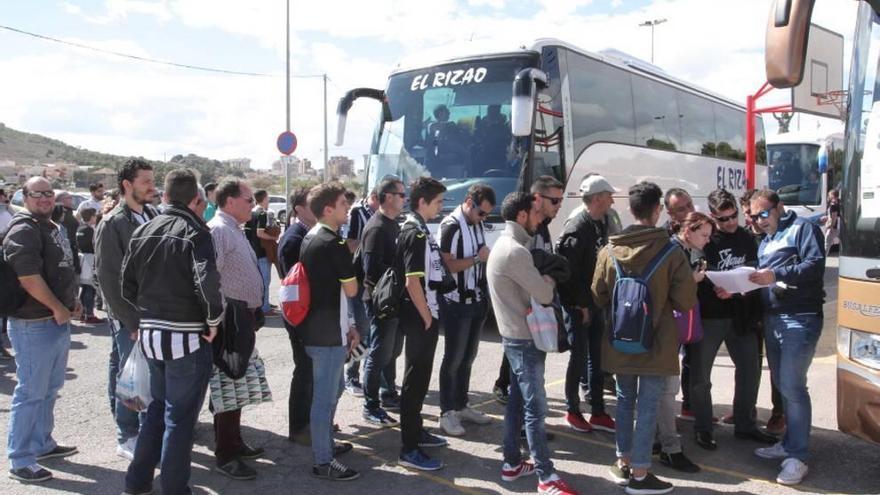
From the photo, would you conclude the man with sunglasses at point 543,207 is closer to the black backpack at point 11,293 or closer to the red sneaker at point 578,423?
the red sneaker at point 578,423

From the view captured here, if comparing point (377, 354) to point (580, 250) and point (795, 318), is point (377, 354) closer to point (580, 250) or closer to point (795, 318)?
point (580, 250)

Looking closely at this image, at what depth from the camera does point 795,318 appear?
180 inches

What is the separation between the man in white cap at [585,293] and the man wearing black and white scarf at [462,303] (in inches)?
25.9

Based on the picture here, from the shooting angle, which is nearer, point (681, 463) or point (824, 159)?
point (681, 463)

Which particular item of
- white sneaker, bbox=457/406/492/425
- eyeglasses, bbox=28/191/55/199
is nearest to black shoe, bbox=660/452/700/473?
white sneaker, bbox=457/406/492/425

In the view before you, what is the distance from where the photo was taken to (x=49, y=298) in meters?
4.47

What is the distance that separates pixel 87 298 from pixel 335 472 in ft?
22.8

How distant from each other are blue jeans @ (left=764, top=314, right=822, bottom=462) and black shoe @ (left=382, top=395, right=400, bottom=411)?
3.05m

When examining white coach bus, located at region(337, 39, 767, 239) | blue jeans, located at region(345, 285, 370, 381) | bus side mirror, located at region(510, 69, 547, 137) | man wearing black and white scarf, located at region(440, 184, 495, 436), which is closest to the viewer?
man wearing black and white scarf, located at region(440, 184, 495, 436)

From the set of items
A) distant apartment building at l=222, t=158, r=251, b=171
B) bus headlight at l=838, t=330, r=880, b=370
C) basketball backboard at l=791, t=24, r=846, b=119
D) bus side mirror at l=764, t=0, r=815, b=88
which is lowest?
bus headlight at l=838, t=330, r=880, b=370

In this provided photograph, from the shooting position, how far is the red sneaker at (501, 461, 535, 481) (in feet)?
14.6

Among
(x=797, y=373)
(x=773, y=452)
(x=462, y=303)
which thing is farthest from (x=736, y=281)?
(x=462, y=303)

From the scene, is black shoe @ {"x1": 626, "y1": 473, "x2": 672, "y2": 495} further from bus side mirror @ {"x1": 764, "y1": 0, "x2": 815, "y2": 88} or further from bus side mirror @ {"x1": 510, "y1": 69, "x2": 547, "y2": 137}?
bus side mirror @ {"x1": 510, "y1": 69, "x2": 547, "y2": 137}

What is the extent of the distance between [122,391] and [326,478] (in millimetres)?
1367
